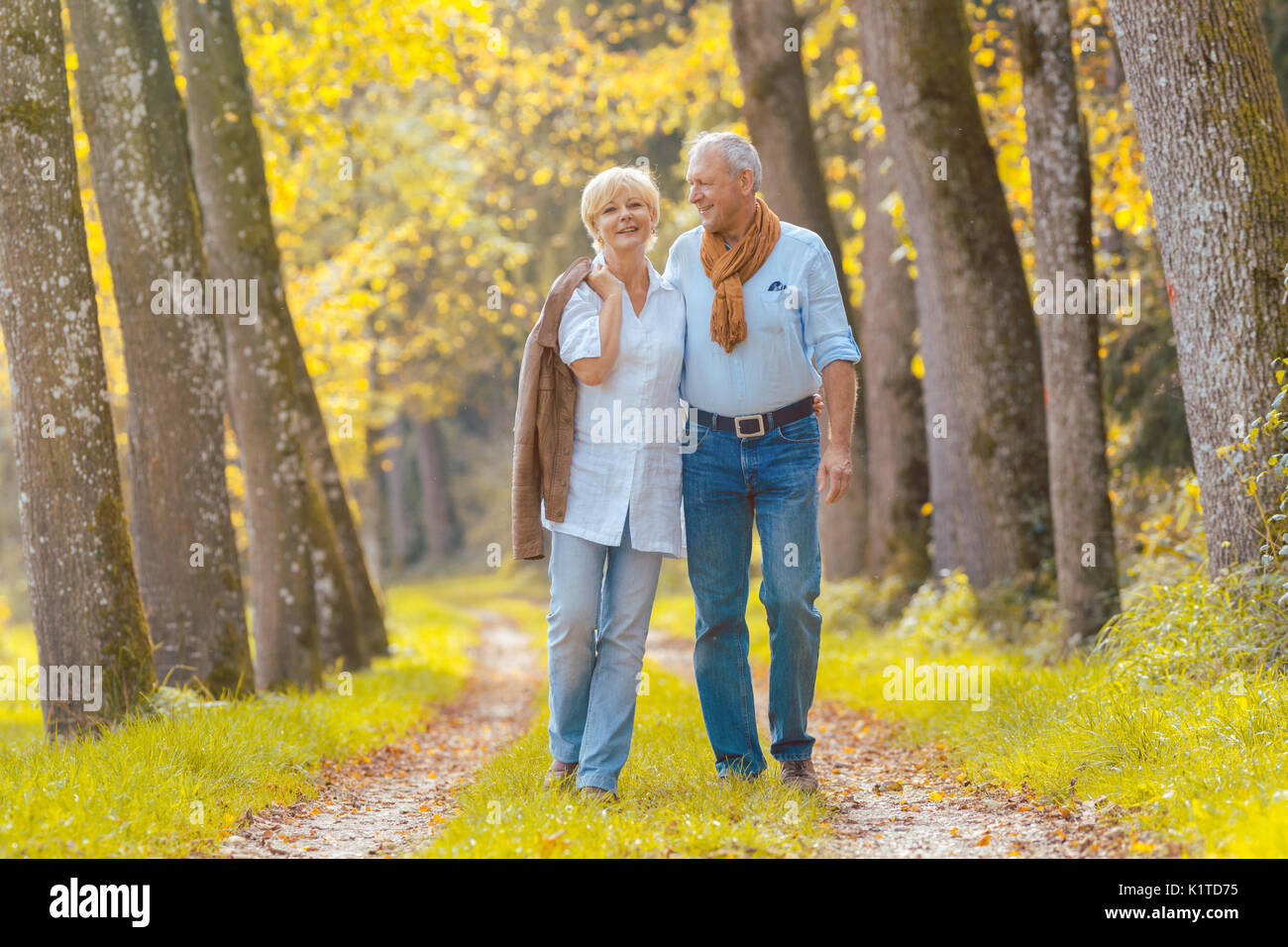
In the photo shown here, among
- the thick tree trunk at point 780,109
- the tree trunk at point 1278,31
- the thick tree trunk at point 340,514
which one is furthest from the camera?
the thick tree trunk at point 780,109

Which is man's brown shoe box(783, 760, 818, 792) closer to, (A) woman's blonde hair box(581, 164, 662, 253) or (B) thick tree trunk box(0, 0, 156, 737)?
(A) woman's blonde hair box(581, 164, 662, 253)

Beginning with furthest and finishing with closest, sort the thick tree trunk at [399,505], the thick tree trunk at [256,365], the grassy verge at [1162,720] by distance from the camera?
the thick tree trunk at [399,505]
the thick tree trunk at [256,365]
the grassy verge at [1162,720]

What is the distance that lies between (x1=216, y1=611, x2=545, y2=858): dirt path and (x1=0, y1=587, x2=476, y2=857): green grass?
103 millimetres

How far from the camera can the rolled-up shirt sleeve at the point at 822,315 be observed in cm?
476

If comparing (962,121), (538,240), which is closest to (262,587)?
(962,121)

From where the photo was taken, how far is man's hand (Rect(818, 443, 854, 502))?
4582 mm

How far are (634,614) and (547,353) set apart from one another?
3.49 feet

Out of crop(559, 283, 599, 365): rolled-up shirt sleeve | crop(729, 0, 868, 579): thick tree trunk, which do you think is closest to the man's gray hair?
crop(559, 283, 599, 365): rolled-up shirt sleeve

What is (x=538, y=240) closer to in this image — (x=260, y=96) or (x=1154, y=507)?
(x=260, y=96)

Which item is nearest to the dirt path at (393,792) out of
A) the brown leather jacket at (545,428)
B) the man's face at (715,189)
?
the brown leather jacket at (545,428)

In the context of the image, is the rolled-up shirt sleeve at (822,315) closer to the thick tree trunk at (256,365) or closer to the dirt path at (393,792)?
the dirt path at (393,792)

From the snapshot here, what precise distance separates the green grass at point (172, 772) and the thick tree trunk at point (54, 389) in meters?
0.42

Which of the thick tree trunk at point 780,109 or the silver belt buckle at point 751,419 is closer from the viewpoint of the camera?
the silver belt buckle at point 751,419

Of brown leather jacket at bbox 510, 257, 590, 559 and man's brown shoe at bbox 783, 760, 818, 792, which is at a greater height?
brown leather jacket at bbox 510, 257, 590, 559
